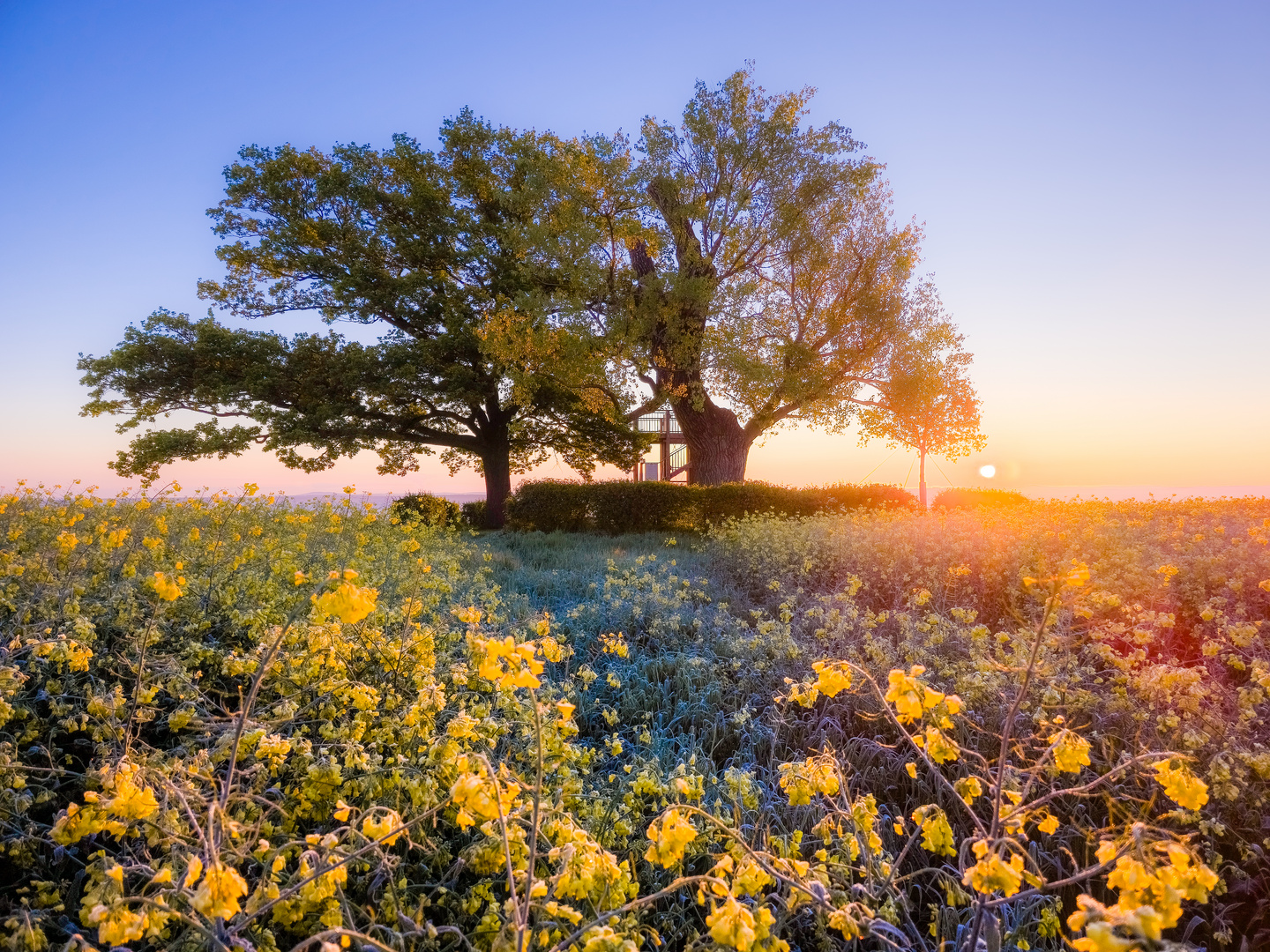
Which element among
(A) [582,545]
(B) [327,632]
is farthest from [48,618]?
(A) [582,545]

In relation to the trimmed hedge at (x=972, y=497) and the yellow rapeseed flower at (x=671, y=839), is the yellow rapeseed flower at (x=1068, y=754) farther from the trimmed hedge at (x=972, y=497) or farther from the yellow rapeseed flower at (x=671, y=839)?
the trimmed hedge at (x=972, y=497)

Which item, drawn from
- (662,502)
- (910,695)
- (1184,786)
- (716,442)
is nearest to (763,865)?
(910,695)

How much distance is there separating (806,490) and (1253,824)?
11629mm

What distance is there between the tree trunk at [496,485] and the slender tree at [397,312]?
0.07m

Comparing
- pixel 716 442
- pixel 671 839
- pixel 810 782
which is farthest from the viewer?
pixel 716 442

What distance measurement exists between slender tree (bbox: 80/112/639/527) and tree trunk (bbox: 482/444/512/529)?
7 cm

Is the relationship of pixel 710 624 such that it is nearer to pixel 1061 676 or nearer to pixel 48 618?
pixel 1061 676

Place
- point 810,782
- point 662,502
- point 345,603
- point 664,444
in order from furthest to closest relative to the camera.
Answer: point 664,444 < point 662,502 < point 810,782 < point 345,603

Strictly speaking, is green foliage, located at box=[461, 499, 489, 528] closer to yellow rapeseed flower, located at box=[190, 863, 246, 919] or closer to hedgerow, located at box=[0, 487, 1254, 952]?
hedgerow, located at box=[0, 487, 1254, 952]

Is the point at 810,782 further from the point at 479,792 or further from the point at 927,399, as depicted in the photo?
the point at 927,399

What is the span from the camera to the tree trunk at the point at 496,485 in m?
17.3

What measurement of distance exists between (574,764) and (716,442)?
509 inches

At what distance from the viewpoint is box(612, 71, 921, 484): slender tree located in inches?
536

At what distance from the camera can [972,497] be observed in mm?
17906
